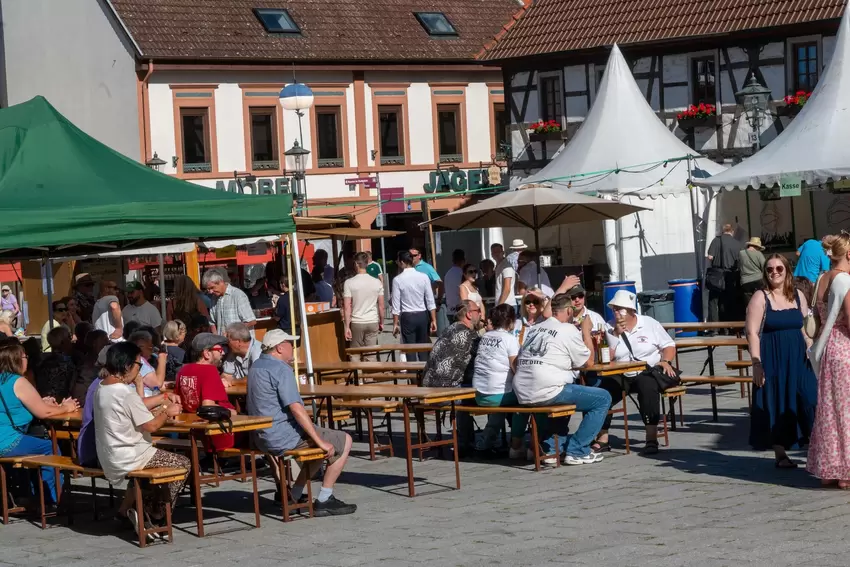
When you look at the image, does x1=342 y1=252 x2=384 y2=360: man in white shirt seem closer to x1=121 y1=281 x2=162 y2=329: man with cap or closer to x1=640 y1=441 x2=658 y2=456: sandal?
x1=121 y1=281 x2=162 y2=329: man with cap

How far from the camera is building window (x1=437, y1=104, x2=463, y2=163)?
45.4 meters

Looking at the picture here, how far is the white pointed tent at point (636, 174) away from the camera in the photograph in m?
25.2

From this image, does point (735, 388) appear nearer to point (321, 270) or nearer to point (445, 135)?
point (321, 270)

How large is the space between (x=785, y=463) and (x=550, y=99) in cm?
2586

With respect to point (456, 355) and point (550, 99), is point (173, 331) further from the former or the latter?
point (550, 99)

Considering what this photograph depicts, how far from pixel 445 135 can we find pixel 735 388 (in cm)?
2951

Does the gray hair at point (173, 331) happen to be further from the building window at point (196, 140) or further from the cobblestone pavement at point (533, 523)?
the building window at point (196, 140)

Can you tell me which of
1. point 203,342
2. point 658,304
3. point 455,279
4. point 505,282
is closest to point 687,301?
point 658,304

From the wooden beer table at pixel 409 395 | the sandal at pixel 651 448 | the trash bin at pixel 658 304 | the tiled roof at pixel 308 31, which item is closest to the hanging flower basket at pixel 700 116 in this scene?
the trash bin at pixel 658 304

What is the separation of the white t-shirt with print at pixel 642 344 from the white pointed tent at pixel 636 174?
1126cm

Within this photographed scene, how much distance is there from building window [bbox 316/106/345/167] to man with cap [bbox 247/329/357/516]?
33.2 metres

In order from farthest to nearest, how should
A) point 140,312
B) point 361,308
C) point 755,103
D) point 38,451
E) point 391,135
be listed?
point 391,135
point 755,103
point 361,308
point 140,312
point 38,451

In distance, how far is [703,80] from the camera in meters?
33.1

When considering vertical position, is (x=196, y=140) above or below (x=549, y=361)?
above
